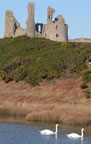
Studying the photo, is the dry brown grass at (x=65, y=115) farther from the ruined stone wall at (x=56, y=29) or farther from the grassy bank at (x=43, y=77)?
the ruined stone wall at (x=56, y=29)

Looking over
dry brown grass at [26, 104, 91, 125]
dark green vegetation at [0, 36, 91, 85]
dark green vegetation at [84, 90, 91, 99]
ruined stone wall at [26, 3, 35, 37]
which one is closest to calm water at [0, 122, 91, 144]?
dry brown grass at [26, 104, 91, 125]

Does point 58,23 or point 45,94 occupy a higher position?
point 58,23

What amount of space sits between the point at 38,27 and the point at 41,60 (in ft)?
70.7

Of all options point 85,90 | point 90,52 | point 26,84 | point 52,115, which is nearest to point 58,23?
point 90,52

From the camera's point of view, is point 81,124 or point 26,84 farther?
point 26,84

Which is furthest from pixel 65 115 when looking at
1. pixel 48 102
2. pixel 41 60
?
pixel 41 60

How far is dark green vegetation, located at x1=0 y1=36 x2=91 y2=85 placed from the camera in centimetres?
6656

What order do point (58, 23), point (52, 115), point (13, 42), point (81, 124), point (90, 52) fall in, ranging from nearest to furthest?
point (81, 124) → point (52, 115) → point (90, 52) → point (13, 42) → point (58, 23)

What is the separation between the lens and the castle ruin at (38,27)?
87625 millimetres

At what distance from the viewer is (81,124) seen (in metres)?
43.1

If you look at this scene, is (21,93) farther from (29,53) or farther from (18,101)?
(29,53)

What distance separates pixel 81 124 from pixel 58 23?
46942 millimetres

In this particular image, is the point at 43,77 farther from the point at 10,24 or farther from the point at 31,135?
the point at 31,135

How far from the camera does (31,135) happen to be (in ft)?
125
